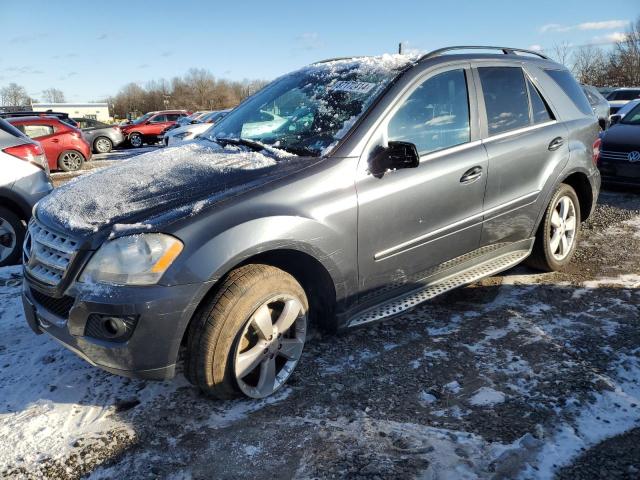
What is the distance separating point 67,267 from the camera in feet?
7.38

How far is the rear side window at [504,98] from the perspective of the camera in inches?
137

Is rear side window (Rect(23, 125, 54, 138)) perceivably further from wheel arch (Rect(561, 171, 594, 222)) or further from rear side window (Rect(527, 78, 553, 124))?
wheel arch (Rect(561, 171, 594, 222))

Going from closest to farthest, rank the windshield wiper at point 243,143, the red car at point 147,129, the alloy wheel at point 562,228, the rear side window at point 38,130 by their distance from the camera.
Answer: the windshield wiper at point 243,143 < the alloy wheel at point 562,228 < the rear side window at point 38,130 < the red car at point 147,129

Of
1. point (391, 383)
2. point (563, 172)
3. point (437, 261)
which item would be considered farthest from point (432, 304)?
point (563, 172)

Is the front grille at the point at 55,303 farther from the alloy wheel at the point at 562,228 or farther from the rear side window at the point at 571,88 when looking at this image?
the rear side window at the point at 571,88

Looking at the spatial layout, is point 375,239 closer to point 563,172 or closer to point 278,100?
point 278,100

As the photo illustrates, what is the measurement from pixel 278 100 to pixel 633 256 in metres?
3.65

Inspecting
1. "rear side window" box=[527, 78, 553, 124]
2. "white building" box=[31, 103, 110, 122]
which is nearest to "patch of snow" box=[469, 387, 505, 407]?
"rear side window" box=[527, 78, 553, 124]

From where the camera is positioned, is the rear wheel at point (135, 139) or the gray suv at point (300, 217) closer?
the gray suv at point (300, 217)

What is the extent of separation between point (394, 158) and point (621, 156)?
6205 mm

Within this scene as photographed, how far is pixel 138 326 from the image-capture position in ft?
7.04

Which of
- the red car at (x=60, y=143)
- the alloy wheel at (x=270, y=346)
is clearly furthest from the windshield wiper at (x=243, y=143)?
the red car at (x=60, y=143)

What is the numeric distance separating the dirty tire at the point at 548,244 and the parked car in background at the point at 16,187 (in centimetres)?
471

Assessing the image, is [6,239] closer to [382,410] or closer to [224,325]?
[224,325]
